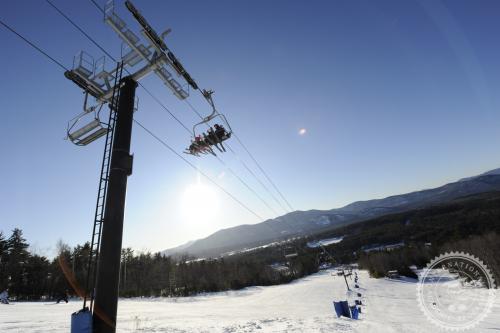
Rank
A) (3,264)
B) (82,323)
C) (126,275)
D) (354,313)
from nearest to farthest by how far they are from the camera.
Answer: (82,323)
(354,313)
(3,264)
(126,275)

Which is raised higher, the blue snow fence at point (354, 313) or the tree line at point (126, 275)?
the tree line at point (126, 275)

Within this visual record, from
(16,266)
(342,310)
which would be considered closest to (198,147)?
(342,310)

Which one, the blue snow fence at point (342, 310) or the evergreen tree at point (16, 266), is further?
the evergreen tree at point (16, 266)

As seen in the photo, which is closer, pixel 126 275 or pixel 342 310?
pixel 342 310

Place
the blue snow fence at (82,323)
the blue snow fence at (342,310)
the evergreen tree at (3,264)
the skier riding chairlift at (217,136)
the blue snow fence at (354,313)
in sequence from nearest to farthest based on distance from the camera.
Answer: the blue snow fence at (82,323)
the skier riding chairlift at (217,136)
the blue snow fence at (354,313)
the blue snow fence at (342,310)
the evergreen tree at (3,264)

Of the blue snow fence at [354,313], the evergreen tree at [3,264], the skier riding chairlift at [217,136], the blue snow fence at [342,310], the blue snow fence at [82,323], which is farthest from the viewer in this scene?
the evergreen tree at [3,264]

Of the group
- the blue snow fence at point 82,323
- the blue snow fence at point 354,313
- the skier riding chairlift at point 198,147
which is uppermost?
the skier riding chairlift at point 198,147

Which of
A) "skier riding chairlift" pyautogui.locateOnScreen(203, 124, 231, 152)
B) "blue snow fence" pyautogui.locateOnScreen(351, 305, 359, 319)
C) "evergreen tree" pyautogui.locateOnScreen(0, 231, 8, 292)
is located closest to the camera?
"skier riding chairlift" pyautogui.locateOnScreen(203, 124, 231, 152)

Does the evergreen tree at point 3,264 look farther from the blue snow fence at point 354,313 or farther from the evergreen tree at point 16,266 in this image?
the blue snow fence at point 354,313

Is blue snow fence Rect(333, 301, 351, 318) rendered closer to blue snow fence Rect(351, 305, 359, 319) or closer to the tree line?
blue snow fence Rect(351, 305, 359, 319)

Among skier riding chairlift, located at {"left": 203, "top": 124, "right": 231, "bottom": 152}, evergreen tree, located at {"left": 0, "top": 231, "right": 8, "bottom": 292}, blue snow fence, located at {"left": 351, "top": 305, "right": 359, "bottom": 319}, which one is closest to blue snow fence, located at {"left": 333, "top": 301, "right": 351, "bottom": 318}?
blue snow fence, located at {"left": 351, "top": 305, "right": 359, "bottom": 319}

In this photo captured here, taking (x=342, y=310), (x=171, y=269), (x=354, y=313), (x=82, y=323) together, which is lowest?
(x=354, y=313)

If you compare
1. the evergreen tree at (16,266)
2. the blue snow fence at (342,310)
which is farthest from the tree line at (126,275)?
the blue snow fence at (342,310)

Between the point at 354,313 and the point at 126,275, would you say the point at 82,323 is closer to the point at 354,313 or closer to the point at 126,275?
the point at 354,313
